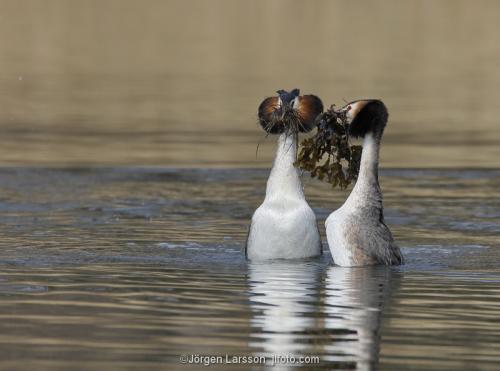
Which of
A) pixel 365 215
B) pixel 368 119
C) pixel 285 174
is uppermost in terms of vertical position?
pixel 368 119

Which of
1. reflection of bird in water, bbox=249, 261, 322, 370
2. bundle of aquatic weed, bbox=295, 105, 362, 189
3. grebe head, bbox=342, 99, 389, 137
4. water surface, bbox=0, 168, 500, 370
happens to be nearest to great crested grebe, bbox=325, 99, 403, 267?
grebe head, bbox=342, 99, 389, 137

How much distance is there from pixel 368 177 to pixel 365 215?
36cm

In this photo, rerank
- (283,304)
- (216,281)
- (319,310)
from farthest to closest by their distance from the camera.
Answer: (216,281)
(283,304)
(319,310)

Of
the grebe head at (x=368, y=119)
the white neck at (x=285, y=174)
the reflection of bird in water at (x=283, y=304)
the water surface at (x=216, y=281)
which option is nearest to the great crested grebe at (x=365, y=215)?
the grebe head at (x=368, y=119)

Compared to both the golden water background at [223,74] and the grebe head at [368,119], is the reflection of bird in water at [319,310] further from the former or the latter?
the golden water background at [223,74]

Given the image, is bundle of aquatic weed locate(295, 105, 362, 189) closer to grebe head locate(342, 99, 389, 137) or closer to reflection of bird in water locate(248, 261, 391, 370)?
grebe head locate(342, 99, 389, 137)

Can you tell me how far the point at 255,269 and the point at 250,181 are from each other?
21.6ft

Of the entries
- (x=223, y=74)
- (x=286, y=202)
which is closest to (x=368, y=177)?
(x=286, y=202)

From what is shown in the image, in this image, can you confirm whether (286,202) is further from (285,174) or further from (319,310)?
(319,310)

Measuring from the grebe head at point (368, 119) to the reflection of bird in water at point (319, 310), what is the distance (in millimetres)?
1286

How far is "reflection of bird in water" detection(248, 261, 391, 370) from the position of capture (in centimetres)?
1109

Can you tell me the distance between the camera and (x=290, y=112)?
1576cm

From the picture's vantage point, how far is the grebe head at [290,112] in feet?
51.7

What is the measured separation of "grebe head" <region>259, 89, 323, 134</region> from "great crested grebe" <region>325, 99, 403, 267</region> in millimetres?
647
